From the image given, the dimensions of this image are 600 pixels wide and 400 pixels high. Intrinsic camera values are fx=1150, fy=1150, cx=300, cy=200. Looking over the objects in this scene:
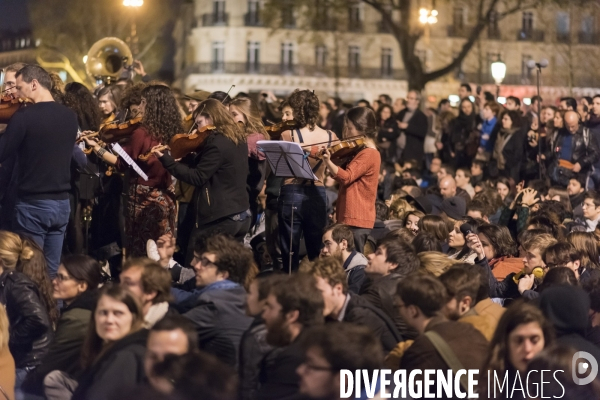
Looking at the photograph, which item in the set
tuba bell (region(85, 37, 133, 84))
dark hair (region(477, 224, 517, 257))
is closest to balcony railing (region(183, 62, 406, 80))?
tuba bell (region(85, 37, 133, 84))

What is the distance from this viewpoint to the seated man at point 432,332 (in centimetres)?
617

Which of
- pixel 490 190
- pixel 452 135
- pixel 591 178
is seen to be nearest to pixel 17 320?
pixel 490 190

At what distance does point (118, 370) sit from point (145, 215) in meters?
3.96

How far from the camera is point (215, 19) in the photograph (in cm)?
6456

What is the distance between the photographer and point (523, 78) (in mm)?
59281

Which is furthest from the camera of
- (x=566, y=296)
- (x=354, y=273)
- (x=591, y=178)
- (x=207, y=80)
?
(x=207, y=80)

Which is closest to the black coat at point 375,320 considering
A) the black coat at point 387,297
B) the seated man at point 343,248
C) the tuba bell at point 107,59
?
the black coat at point 387,297

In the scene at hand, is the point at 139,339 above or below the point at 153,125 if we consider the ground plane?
below

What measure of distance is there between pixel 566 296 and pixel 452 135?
11.6 m

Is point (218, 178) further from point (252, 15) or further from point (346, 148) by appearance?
point (252, 15)

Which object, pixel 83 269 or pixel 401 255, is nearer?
pixel 83 269

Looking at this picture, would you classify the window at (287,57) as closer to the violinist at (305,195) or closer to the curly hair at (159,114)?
the violinist at (305,195)

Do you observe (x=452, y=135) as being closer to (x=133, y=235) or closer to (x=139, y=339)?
(x=133, y=235)

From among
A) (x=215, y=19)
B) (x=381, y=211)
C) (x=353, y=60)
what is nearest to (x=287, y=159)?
(x=381, y=211)
